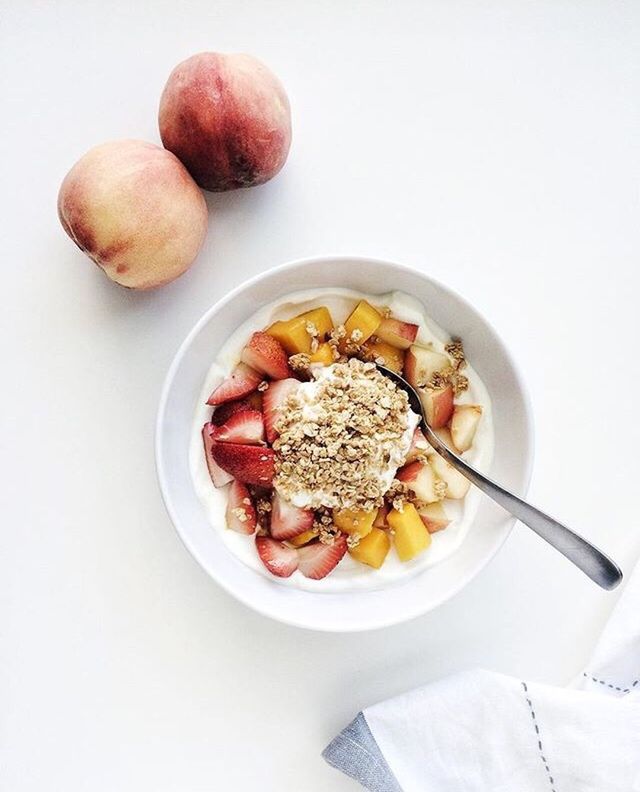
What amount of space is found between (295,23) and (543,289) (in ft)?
1.56

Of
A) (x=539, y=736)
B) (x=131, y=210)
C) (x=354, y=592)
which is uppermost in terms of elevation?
(x=131, y=210)

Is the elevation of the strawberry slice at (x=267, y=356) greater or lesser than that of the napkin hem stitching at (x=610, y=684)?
greater

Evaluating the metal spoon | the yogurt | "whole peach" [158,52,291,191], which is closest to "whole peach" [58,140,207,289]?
"whole peach" [158,52,291,191]

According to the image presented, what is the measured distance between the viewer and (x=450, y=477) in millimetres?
1155

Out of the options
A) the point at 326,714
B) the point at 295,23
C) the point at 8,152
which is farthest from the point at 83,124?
the point at 326,714

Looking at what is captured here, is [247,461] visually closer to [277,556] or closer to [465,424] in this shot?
[277,556]

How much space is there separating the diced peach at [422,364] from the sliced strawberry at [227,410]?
204mm

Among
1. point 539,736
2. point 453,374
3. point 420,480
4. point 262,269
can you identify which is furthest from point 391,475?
point 539,736

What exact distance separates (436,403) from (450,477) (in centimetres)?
10

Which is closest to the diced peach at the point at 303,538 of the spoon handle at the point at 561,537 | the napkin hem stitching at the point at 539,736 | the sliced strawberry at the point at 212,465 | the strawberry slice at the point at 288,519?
the strawberry slice at the point at 288,519

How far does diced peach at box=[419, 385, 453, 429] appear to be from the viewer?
1.14m

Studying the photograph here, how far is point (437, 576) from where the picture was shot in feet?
3.80

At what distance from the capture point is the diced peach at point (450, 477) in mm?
1154

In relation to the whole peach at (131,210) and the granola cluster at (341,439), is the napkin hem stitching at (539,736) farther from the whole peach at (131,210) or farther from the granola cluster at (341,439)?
the whole peach at (131,210)
